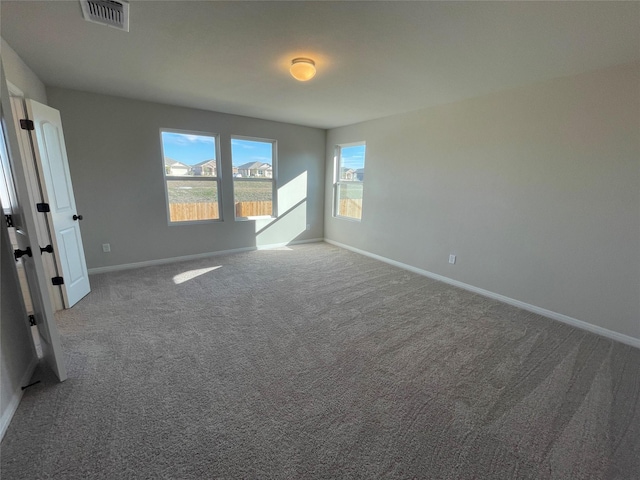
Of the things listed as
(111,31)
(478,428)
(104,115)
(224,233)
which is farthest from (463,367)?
(104,115)

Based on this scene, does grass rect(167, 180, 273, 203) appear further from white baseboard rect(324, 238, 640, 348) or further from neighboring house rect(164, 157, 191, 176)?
white baseboard rect(324, 238, 640, 348)

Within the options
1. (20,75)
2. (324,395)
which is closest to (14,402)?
(324,395)

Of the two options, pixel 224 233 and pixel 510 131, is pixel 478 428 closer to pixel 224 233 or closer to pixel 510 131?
pixel 510 131

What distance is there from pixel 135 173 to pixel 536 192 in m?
5.04

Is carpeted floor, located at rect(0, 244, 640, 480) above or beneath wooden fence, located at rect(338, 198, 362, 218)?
beneath

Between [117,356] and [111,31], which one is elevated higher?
[111,31]

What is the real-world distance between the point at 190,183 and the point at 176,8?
2897 mm

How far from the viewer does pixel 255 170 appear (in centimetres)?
483

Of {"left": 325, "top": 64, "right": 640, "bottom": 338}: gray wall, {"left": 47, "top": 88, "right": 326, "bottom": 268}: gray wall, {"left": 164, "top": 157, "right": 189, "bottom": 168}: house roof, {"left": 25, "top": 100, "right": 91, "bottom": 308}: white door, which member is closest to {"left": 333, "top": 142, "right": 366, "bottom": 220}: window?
{"left": 325, "top": 64, "right": 640, "bottom": 338}: gray wall

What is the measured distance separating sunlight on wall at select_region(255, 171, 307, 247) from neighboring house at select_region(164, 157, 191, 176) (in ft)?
4.78

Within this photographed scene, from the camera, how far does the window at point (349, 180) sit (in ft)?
16.4

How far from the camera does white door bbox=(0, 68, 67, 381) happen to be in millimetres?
1456

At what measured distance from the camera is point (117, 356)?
2041 millimetres

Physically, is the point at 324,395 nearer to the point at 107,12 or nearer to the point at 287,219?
the point at 107,12
